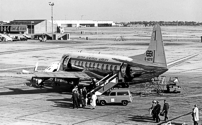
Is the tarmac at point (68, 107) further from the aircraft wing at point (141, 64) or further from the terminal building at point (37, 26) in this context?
the terminal building at point (37, 26)

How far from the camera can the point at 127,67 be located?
4394 cm

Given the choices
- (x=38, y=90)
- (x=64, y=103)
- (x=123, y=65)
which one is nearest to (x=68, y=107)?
(x=64, y=103)

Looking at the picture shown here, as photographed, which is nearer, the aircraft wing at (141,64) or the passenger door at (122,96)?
the passenger door at (122,96)

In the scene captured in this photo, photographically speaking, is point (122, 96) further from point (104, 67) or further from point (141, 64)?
point (104, 67)

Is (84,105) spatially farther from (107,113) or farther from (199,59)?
Result: (199,59)

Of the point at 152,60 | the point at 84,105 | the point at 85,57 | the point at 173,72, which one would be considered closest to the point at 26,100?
the point at 84,105

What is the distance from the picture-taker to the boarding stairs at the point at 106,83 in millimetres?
41250

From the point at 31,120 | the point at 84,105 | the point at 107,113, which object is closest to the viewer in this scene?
the point at 31,120

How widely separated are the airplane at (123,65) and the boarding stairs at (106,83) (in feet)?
3.00

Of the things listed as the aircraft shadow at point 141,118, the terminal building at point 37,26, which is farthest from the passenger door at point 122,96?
the terminal building at point 37,26

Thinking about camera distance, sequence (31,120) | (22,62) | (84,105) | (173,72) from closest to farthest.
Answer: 1. (31,120)
2. (84,105)
3. (173,72)
4. (22,62)

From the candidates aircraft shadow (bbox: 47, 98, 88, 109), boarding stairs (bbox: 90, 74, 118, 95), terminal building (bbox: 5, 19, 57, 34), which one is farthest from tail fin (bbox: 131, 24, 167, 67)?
terminal building (bbox: 5, 19, 57, 34)

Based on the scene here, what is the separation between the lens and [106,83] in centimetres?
4250

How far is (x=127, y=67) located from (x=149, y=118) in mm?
11368
